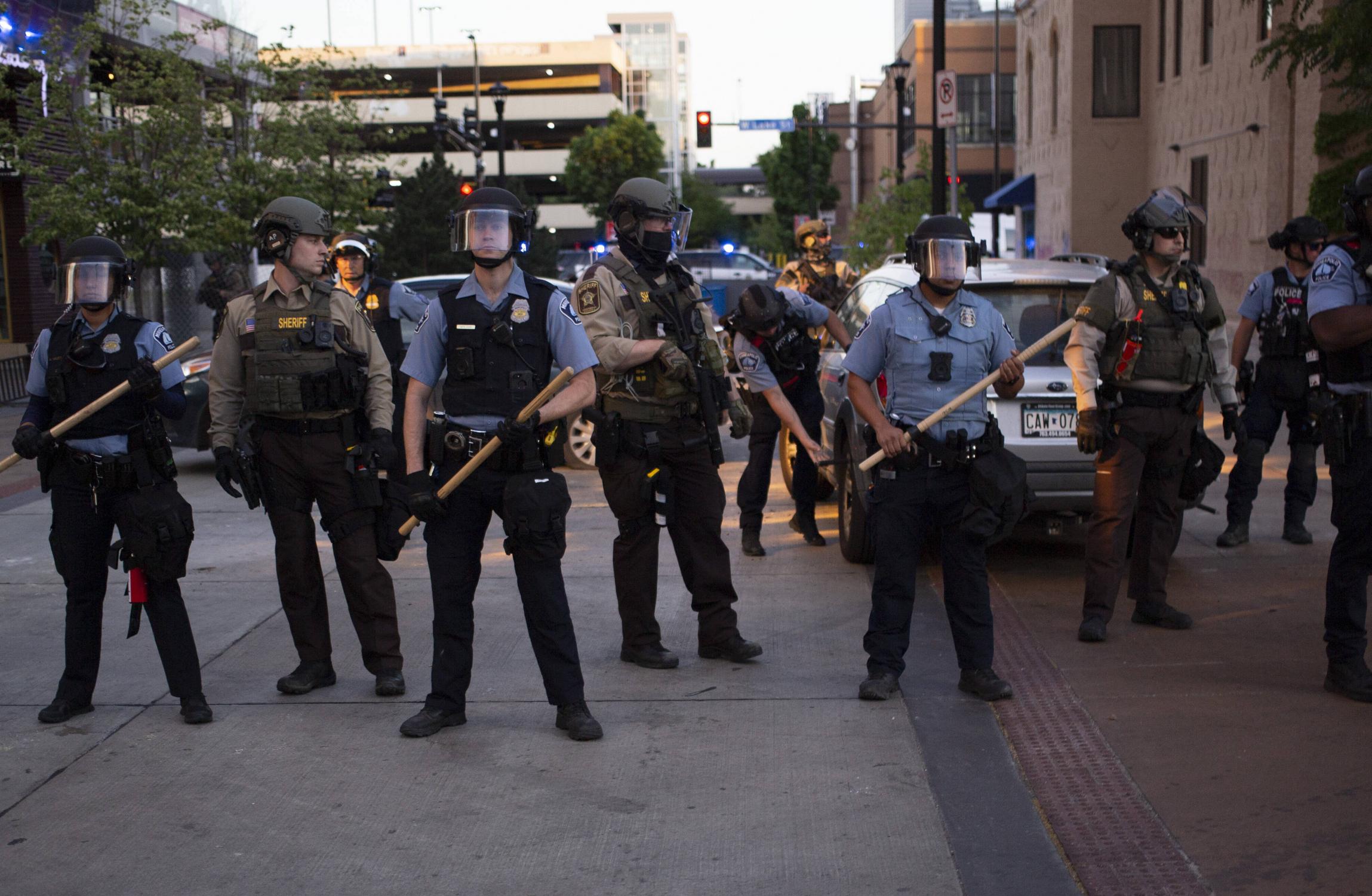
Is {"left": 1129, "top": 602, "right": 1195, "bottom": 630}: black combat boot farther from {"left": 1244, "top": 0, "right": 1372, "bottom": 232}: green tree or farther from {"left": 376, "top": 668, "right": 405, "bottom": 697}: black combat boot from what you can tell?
{"left": 1244, "top": 0, "right": 1372, "bottom": 232}: green tree

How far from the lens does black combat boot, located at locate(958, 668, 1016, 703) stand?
566 centimetres

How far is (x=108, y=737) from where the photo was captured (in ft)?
17.6

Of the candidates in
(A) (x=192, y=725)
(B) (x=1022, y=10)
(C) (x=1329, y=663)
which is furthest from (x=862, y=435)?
(B) (x=1022, y=10)

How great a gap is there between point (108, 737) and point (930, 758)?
10.2ft

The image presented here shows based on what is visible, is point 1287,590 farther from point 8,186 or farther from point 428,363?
point 8,186

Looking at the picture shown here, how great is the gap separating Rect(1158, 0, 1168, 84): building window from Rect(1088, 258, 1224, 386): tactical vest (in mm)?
23601

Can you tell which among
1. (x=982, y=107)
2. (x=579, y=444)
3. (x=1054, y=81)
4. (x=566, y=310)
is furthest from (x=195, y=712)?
(x=982, y=107)

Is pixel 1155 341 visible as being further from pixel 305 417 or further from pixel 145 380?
pixel 145 380

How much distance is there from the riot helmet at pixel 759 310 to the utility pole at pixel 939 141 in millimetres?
10874

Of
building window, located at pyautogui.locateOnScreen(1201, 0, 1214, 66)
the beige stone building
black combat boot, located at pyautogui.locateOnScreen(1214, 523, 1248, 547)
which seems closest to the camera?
black combat boot, located at pyautogui.locateOnScreen(1214, 523, 1248, 547)

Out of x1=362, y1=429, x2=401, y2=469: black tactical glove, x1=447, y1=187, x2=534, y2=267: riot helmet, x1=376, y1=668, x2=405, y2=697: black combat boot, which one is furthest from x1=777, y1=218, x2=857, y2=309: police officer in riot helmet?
x1=376, y1=668, x2=405, y2=697: black combat boot

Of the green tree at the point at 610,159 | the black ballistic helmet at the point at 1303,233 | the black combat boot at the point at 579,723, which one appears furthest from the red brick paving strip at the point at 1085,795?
the green tree at the point at 610,159

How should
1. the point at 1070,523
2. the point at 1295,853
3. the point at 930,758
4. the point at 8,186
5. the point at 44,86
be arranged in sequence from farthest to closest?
the point at 8,186
the point at 44,86
the point at 1070,523
the point at 930,758
the point at 1295,853

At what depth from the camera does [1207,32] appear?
81.6 ft
